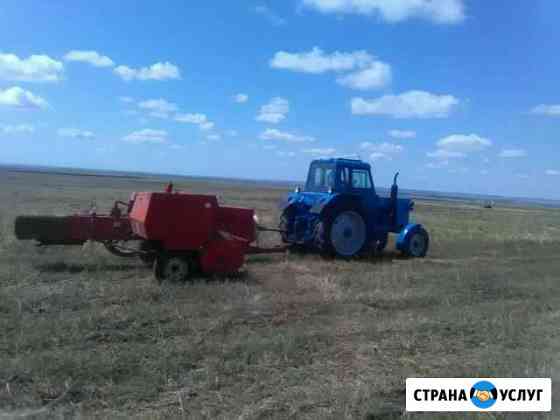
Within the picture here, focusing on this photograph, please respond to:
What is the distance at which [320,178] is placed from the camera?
13562mm

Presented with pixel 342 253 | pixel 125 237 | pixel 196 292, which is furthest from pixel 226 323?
pixel 342 253

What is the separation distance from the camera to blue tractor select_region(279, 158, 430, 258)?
12.8 metres

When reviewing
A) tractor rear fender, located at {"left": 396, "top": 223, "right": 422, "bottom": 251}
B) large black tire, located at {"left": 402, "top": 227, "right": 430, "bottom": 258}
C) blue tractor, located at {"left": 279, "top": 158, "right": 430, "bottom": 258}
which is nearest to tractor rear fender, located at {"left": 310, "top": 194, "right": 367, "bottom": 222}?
blue tractor, located at {"left": 279, "top": 158, "right": 430, "bottom": 258}

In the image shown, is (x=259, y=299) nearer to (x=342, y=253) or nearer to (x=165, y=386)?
(x=165, y=386)

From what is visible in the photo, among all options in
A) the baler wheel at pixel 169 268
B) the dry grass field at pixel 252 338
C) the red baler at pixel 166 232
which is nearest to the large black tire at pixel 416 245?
the dry grass field at pixel 252 338

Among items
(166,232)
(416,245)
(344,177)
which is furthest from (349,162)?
(166,232)

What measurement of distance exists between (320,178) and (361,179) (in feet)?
3.32

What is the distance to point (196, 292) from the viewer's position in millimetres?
8367

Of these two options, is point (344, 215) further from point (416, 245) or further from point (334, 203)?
point (416, 245)

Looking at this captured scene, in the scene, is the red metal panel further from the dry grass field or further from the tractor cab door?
the tractor cab door

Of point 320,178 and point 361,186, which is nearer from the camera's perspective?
point 361,186

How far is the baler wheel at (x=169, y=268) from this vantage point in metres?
9.12

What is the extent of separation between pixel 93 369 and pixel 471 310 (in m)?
5.49

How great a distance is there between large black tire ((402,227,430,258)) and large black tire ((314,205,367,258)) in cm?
127
